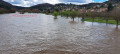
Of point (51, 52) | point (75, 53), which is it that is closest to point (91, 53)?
point (75, 53)

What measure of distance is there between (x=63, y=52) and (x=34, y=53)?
108 inches

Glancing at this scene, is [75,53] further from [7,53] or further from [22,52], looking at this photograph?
[7,53]

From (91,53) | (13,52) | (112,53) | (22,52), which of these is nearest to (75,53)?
(91,53)

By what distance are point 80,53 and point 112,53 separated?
10.4ft

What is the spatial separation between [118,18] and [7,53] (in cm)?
3541

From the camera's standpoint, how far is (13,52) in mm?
11961

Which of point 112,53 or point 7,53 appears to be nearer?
point 7,53

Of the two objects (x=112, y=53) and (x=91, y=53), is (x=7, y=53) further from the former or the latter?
(x=112, y=53)

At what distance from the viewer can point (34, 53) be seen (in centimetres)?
1183

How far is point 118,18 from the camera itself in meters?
38.5

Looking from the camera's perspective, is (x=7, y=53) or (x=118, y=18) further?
(x=118, y=18)

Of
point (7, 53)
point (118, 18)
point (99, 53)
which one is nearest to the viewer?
point (7, 53)

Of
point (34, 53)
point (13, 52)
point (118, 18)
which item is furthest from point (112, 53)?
point (118, 18)

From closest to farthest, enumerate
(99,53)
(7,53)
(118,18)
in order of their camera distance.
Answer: (7,53) → (99,53) → (118,18)
